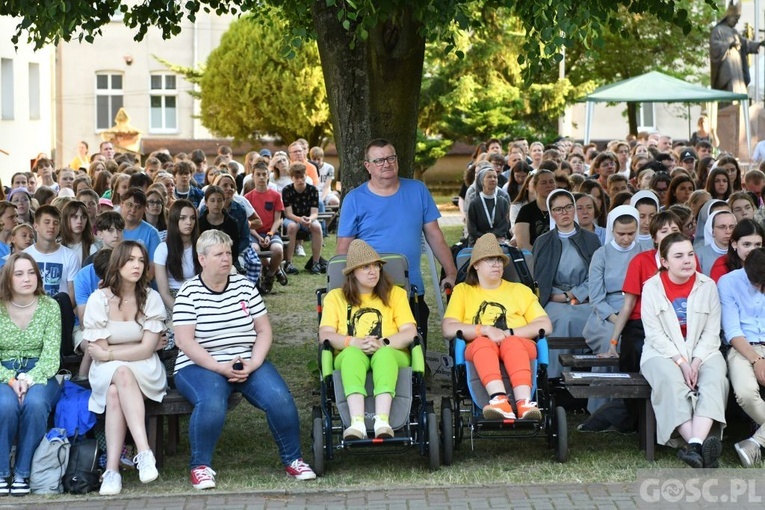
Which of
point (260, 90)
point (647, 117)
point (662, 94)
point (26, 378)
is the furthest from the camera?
point (647, 117)

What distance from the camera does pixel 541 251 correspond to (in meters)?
10.4

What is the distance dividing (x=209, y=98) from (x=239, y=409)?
26305 mm

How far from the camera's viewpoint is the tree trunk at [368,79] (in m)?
10.2

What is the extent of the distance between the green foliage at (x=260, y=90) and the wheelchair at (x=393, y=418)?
81.9 feet

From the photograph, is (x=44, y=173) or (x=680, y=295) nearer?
(x=680, y=295)

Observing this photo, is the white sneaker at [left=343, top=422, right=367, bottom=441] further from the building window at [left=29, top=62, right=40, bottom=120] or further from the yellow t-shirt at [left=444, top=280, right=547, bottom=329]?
the building window at [left=29, top=62, right=40, bottom=120]

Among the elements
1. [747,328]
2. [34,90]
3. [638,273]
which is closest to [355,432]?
[638,273]

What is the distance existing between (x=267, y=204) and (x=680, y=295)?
34.2ft

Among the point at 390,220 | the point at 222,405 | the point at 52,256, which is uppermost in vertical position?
the point at 390,220

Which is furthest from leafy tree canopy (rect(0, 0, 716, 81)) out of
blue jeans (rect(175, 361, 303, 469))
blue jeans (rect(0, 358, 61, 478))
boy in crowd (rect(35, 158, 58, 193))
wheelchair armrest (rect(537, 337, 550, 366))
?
boy in crowd (rect(35, 158, 58, 193))

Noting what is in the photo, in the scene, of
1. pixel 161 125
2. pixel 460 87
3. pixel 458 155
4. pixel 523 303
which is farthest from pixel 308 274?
pixel 161 125

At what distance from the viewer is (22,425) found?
787 cm

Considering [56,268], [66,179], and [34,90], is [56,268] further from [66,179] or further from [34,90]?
[34,90]

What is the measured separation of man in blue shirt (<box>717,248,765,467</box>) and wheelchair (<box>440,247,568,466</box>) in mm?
1169
